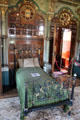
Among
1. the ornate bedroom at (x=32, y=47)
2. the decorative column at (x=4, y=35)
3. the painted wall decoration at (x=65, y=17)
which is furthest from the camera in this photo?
the painted wall decoration at (x=65, y=17)

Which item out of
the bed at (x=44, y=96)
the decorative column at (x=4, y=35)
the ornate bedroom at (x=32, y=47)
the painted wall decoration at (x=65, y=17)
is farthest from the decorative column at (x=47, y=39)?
the bed at (x=44, y=96)

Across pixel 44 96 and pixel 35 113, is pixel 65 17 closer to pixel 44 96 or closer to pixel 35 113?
pixel 44 96

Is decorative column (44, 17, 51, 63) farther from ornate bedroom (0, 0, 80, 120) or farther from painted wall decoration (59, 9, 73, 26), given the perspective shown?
painted wall decoration (59, 9, 73, 26)

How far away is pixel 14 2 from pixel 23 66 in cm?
249

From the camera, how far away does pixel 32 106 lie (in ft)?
8.90

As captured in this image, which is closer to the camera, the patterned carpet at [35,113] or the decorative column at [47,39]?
the patterned carpet at [35,113]

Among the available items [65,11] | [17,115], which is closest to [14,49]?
[17,115]

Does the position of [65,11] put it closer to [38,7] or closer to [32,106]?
[38,7]

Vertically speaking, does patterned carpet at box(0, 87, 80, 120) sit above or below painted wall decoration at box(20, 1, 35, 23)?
below

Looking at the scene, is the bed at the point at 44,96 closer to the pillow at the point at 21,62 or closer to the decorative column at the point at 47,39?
the pillow at the point at 21,62

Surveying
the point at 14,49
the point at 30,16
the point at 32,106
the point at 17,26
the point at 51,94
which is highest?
the point at 30,16

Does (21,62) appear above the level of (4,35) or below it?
below

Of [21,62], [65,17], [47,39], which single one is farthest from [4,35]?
[65,17]

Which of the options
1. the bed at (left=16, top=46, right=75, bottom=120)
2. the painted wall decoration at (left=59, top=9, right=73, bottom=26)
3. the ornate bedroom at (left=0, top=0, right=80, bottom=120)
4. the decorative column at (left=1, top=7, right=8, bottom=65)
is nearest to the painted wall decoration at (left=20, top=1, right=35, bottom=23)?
the ornate bedroom at (left=0, top=0, right=80, bottom=120)
